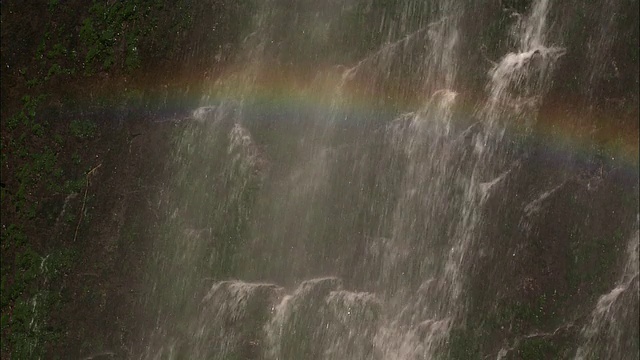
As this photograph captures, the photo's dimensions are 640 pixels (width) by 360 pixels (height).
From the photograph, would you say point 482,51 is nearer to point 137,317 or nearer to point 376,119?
point 376,119

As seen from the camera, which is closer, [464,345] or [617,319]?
[464,345]

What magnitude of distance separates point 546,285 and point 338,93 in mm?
1728

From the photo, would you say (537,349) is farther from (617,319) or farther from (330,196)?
(330,196)

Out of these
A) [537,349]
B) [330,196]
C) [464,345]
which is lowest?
[537,349]

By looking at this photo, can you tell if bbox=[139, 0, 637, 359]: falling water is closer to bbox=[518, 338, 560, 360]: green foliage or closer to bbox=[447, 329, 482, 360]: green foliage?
bbox=[447, 329, 482, 360]: green foliage

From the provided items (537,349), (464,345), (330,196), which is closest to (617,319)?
(537,349)

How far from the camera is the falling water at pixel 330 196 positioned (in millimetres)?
6582

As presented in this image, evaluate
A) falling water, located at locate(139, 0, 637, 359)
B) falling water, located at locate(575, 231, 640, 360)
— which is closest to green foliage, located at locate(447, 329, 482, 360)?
falling water, located at locate(139, 0, 637, 359)

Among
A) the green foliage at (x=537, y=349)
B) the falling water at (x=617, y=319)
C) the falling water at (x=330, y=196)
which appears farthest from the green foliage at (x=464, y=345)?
the falling water at (x=617, y=319)

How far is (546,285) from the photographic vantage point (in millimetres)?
7184

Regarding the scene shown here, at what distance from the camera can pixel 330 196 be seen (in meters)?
6.70

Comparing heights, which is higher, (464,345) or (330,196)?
(330,196)

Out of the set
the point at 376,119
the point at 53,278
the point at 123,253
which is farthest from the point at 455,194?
the point at 53,278

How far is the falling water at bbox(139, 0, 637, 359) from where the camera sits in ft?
21.6
